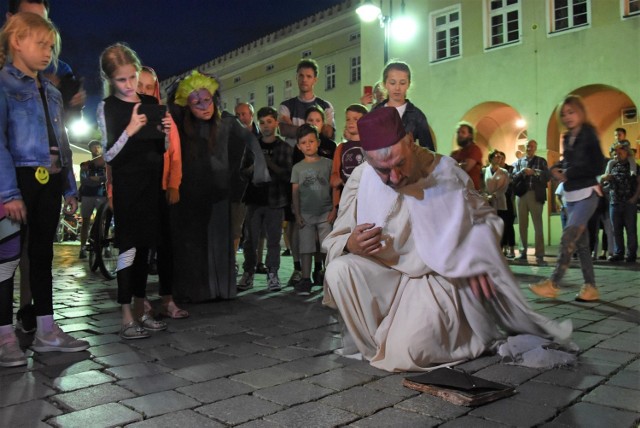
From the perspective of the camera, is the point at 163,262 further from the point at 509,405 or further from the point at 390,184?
the point at 509,405

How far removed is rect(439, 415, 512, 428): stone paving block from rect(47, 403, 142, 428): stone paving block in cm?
128

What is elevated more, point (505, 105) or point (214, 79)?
point (505, 105)

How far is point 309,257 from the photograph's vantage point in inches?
262

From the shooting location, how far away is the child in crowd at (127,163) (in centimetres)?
412

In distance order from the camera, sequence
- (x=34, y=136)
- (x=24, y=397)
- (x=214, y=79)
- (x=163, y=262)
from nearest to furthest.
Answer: (x=24, y=397), (x=34, y=136), (x=163, y=262), (x=214, y=79)

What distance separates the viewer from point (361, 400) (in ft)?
8.79

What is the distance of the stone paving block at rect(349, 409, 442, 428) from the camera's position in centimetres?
237

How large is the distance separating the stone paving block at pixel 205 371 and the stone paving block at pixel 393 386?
0.77 metres

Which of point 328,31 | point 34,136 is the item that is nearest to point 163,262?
point 34,136

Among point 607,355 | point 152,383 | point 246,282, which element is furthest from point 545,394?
point 246,282

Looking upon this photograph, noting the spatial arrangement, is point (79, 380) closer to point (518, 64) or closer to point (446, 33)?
point (518, 64)

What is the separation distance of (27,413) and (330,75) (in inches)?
1179

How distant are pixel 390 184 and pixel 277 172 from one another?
3967 mm

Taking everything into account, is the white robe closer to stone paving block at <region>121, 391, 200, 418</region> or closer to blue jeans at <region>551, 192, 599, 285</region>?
stone paving block at <region>121, 391, 200, 418</region>
